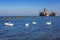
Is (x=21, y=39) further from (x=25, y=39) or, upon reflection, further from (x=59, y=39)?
(x=59, y=39)

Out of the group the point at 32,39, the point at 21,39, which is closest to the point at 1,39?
the point at 21,39

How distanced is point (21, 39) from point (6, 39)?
2.36 metres

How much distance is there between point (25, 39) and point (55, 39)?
458 centimetres

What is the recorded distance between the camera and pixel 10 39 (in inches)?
1060

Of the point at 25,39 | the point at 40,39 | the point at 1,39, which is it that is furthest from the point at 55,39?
the point at 1,39

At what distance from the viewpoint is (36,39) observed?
26.6 meters

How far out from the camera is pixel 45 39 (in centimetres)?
2600

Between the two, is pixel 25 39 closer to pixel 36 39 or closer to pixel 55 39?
pixel 36 39

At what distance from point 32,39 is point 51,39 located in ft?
9.64

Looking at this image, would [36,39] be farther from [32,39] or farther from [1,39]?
[1,39]

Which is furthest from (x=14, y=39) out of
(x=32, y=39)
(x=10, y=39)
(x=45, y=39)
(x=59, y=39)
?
(x=59, y=39)

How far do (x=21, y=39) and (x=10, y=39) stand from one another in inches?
67.7

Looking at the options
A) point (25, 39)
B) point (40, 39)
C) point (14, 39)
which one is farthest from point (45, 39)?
point (14, 39)

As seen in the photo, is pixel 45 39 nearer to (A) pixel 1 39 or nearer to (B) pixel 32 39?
(B) pixel 32 39
